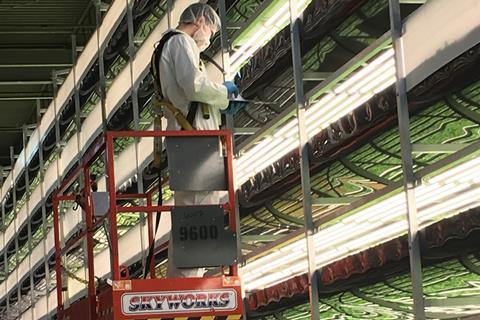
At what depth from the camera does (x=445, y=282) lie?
6332mm

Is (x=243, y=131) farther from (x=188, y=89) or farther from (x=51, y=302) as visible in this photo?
(x=51, y=302)

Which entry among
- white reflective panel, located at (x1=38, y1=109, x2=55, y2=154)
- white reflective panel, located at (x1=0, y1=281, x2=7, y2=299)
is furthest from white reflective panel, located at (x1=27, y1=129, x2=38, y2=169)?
white reflective panel, located at (x1=0, y1=281, x2=7, y2=299)

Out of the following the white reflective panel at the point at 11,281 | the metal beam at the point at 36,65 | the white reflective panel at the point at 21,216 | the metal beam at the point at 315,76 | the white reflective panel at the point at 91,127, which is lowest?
the metal beam at the point at 315,76

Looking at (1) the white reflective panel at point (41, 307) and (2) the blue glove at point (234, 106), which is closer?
(2) the blue glove at point (234, 106)

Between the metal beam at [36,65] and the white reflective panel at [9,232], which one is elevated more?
the metal beam at [36,65]

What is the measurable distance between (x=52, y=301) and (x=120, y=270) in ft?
53.7

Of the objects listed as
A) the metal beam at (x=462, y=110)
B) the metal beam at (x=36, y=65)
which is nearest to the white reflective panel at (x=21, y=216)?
the metal beam at (x=36, y=65)

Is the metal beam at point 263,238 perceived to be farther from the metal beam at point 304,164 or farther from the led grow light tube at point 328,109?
the metal beam at point 304,164

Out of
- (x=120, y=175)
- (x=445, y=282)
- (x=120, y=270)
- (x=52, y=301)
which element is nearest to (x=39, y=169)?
(x=52, y=301)

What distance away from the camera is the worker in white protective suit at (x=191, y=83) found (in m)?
8.00

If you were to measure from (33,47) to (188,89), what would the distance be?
53.9ft

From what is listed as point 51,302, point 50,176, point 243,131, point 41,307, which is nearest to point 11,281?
point 41,307

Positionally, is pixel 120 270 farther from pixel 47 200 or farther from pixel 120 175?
pixel 47 200

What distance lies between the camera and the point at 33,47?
23875mm
